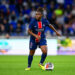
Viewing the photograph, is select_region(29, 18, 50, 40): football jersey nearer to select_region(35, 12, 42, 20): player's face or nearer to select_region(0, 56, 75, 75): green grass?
select_region(35, 12, 42, 20): player's face

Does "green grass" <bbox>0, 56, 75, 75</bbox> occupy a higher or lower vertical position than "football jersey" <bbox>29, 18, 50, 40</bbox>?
lower

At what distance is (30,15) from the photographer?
894 inches

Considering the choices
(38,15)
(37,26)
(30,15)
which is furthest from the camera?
(30,15)

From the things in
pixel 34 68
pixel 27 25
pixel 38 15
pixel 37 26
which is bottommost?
pixel 34 68

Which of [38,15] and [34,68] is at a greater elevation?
[38,15]

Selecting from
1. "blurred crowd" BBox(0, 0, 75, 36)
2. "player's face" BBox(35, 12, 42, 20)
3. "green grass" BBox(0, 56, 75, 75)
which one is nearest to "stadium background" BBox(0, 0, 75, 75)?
"blurred crowd" BBox(0, 0, 75, 36)

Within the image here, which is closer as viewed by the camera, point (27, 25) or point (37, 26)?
point (37, 26)

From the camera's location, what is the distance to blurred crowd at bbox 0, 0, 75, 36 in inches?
837

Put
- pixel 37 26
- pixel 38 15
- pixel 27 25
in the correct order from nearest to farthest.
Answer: pixel 38 15 < pixel 37 26 < pixel 27 25

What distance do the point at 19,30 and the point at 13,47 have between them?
1.51m

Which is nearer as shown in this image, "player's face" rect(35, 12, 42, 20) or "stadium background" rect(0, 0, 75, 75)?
"player's face" rect(35, 12, 42, 20)

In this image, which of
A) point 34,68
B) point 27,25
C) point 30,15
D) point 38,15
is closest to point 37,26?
point 38,15

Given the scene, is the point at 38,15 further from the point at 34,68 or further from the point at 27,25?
the point at 27,25

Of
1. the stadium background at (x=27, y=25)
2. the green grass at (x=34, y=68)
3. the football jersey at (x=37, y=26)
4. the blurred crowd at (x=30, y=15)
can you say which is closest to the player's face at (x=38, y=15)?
the football jersey at (x=37, y=26)
